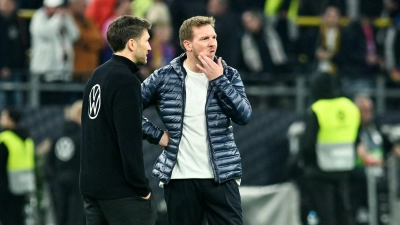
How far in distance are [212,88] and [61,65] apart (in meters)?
8.24

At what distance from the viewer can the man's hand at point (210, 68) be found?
7574 millimetres

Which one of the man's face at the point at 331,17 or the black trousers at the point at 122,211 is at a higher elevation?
the man's face at the point at 331,17

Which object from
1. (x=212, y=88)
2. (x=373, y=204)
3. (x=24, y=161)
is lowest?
(x=373, y=204)

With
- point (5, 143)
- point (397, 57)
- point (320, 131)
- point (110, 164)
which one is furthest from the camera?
point (397, 57)

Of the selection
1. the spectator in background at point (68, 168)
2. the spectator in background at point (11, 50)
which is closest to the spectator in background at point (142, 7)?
the spectator in background at point (11, 50)

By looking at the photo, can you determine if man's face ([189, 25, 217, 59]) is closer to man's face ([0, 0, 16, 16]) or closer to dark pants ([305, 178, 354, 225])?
dark pants ([305, 178, 354, 225])

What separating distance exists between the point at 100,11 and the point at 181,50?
1.44 meters

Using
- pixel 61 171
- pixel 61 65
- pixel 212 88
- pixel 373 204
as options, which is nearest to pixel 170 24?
pixel 61 65

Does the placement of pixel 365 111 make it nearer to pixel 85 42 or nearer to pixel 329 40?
pixel 329 40

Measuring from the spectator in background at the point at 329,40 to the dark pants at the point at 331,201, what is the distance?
341cm

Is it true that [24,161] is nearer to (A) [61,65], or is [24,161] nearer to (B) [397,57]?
(A) [61,65]

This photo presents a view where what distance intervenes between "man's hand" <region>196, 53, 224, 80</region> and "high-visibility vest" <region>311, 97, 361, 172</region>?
16.6ft

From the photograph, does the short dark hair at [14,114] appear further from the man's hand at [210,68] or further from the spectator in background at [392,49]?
the man's hand at [210,68]

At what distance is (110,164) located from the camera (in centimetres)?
711
